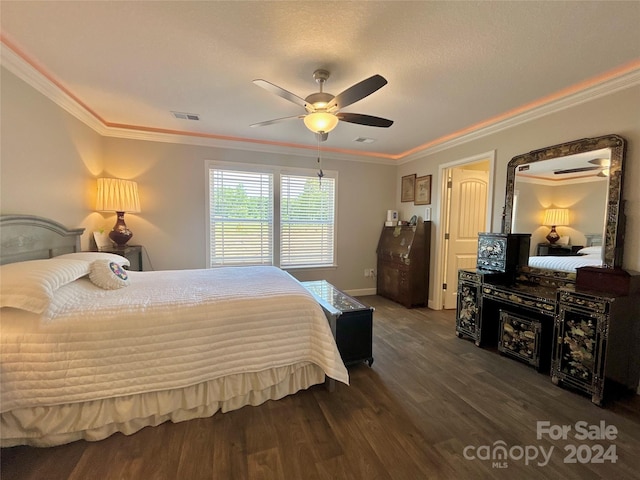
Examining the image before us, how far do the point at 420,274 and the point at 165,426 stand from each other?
3.61 m

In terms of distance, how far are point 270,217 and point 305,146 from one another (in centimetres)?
125

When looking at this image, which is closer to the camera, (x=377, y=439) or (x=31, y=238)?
(x=377, y=439)

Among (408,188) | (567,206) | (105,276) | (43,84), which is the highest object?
(43,84)

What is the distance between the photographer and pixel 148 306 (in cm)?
170

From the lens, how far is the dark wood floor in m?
1.42

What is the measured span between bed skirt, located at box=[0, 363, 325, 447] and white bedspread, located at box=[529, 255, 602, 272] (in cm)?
252

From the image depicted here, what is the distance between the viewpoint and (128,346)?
1.58m

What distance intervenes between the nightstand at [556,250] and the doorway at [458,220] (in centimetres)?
116

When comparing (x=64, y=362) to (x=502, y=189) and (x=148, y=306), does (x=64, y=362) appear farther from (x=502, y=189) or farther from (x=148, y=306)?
(x=502, y=189)

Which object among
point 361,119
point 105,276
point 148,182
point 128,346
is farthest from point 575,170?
point 148,182

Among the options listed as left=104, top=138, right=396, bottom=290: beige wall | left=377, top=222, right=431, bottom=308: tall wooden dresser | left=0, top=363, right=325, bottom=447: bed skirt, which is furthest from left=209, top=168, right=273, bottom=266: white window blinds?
left=0, top=363, right=325, bottom=447: bed skirt

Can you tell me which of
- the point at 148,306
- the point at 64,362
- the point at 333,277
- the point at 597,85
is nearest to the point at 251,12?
the point at 148,306

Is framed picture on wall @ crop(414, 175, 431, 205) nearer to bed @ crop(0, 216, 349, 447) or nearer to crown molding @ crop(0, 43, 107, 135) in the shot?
bed @ crop(0, 216, 349, 447)

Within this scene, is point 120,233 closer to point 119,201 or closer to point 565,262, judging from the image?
point 119,201
